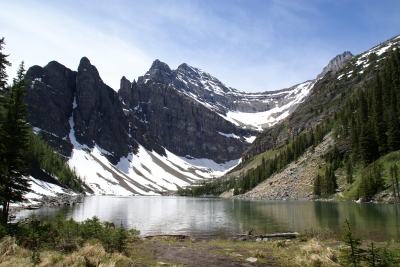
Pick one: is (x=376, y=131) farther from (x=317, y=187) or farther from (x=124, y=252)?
(x=124, y=252)

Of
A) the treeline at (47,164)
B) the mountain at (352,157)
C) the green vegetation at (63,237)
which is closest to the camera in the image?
the green vegetation at (63,237)

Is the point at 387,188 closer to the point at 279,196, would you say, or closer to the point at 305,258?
the point at 279,196

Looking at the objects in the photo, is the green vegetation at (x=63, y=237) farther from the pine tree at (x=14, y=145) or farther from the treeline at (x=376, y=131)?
the treeline at (x=376, y=131)

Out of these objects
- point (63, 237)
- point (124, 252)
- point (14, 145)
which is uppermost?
point (14, 145)

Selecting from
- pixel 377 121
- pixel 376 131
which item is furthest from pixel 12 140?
pixel 377 121

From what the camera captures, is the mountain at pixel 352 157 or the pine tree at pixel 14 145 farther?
the mountain at pixel 352 157

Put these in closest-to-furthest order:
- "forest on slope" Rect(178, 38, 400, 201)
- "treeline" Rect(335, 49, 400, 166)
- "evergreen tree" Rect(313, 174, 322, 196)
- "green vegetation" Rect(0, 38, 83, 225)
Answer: "green vegetation" Rect(0, 38, 83, 225) → "forest on slope" Rect(178, 38, 400, 201) → "treeline" Rect(335, 49, 400, 166) → "evergreen tree" Rect(313, 174, 322, 196)

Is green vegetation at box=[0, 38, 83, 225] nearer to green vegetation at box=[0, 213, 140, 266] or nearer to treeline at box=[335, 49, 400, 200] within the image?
green vegetation at box=[0, 213, 140, 266]

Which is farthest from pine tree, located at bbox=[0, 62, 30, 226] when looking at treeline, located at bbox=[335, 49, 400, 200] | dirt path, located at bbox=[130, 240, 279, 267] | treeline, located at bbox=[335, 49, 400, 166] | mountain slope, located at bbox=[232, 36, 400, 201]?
treeline, located at bbox=[335, 49, 400, 166]

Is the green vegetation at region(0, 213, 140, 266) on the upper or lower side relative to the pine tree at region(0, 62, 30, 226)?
lower

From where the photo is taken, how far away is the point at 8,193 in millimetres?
24125

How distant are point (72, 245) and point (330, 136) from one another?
129726 millimetres

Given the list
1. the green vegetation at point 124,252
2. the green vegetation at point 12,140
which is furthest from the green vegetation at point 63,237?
the green vegetation at point 12,140

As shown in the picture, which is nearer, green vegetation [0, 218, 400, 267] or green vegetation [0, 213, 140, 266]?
green vegetation [0, 218, 400, 267]
